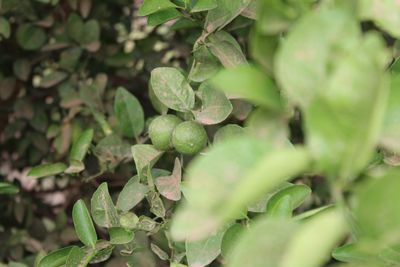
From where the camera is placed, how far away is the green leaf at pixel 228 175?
0.35 m

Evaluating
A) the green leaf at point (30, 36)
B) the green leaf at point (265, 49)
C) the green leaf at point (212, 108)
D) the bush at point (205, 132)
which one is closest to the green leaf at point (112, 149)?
the bush at point (205, 132)

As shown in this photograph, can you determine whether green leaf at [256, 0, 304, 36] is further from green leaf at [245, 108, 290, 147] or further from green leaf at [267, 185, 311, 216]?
green leaf at [267, 185, 311, 216]

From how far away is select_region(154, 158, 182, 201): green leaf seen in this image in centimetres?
75

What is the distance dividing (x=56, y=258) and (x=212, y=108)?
26 cm

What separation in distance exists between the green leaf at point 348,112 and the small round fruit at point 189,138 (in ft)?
1.16

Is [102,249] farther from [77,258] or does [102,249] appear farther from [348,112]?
[348,112]

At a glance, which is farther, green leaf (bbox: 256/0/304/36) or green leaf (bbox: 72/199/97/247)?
green leaf (bbox: 72/199/97/247)

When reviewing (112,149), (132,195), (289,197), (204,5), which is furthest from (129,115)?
(289,197)

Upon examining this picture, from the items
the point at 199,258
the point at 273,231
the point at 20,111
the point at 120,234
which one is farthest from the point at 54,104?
the point at 273,231

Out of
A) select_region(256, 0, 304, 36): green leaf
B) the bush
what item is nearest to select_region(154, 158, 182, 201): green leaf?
the bush

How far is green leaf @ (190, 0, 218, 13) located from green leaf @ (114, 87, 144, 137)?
0.92ft

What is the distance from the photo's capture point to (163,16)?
79cm

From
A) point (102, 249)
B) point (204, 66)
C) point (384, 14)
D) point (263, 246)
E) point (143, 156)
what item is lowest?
point (102, 249)

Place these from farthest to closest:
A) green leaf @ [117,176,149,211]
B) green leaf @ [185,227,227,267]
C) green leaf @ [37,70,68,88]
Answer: green leaf @ [37,70,68,88] → green leaf @ [117,176,149,211] → green leaf @ [185,227,227,267]
